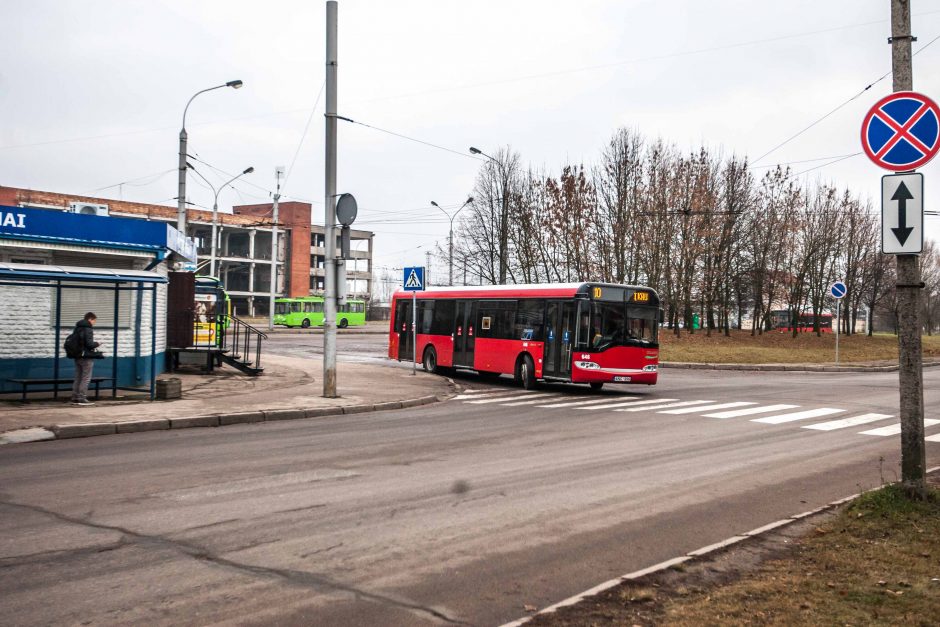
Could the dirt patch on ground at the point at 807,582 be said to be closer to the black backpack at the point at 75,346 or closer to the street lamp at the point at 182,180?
the black backpack at the point at 75,346

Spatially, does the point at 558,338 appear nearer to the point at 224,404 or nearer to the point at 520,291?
the point at 520,291

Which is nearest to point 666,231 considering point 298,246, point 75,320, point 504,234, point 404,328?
point 504,234

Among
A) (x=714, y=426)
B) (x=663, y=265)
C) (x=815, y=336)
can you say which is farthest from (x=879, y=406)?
(x=815, y=336)

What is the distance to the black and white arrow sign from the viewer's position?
714cm

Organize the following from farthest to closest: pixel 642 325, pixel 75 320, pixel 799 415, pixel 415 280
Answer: pixel 415 280 < pixel 642 325 < pixel 75 320 < pixel 799 415

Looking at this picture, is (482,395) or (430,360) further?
(430,360)

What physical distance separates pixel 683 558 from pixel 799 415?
1158cm

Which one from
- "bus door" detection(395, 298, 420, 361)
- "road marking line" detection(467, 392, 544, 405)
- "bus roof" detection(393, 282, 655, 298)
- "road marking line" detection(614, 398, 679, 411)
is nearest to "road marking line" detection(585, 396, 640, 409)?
"road marking line" detection(614, 398, 679, 411)

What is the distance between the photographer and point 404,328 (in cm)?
2870

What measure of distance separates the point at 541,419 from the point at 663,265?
108ft

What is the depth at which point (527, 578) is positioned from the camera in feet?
18.2

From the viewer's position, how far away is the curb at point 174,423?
11.8 m

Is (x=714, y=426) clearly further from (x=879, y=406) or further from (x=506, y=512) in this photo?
(x=506, y=512)

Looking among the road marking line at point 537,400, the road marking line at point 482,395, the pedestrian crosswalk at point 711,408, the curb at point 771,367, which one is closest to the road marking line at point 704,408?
the pedestrian crosswalk at point 711,408
